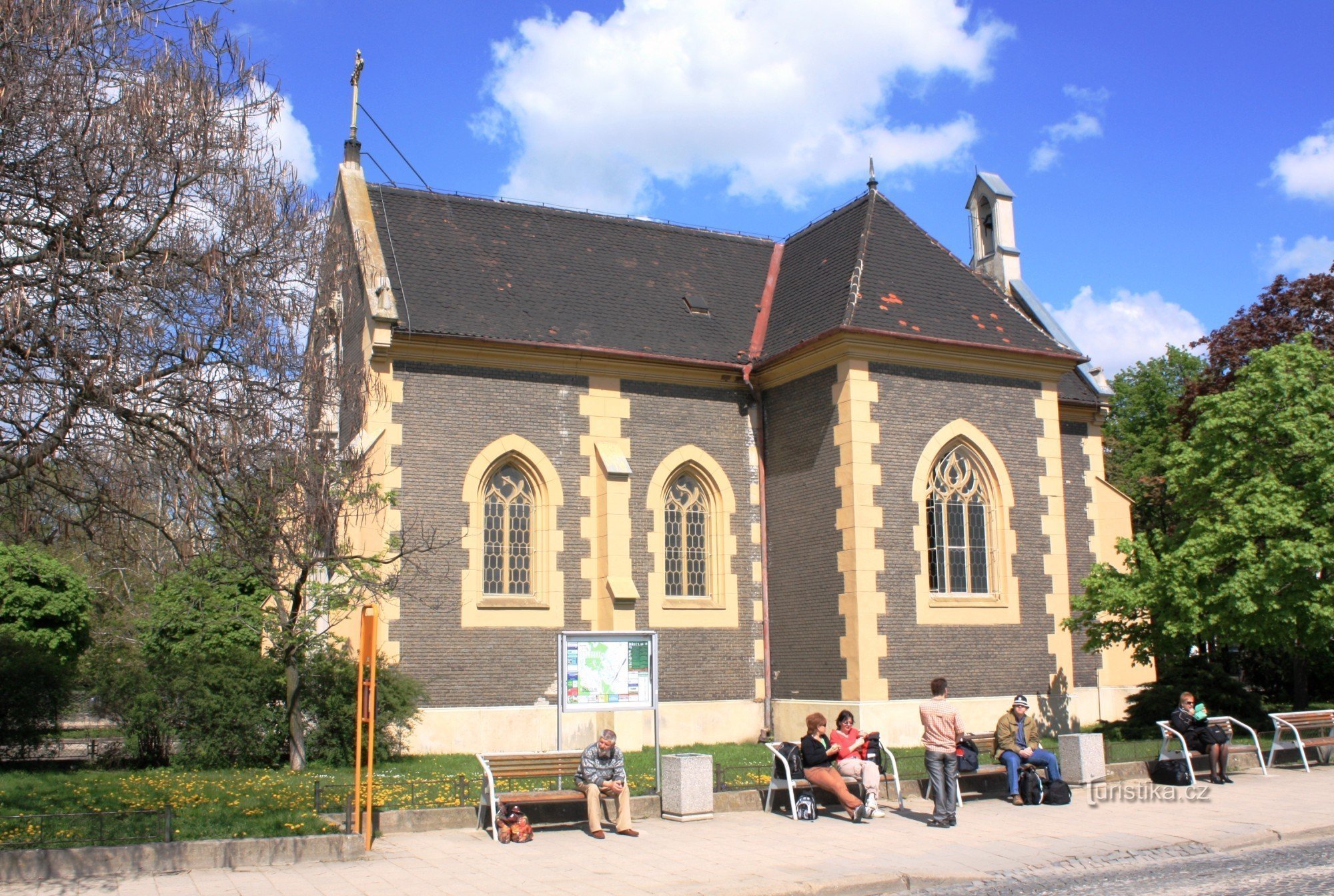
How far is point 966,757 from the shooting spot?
14.7 metres

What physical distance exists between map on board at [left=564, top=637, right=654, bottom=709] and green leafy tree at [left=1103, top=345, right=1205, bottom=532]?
29.9 metres

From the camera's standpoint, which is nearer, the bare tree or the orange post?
the bare tree

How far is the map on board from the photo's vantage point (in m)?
14.4

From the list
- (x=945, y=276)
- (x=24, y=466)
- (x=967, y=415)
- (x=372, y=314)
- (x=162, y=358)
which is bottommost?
(x=24, y=466)

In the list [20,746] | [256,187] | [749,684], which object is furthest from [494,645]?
[256,187]

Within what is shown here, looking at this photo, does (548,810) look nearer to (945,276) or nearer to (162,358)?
(162,358)

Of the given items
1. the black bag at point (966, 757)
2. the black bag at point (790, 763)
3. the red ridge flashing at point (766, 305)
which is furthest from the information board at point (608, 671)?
the red ridge flashing at point (766, 305)

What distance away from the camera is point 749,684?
22625 mm

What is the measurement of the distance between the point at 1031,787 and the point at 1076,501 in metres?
12.1

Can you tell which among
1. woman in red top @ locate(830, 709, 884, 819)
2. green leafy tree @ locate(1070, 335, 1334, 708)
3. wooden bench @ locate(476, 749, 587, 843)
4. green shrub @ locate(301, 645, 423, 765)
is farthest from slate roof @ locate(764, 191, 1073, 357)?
wooden bench @ locate(476, 749, 587, 843)

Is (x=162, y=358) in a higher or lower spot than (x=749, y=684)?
higher

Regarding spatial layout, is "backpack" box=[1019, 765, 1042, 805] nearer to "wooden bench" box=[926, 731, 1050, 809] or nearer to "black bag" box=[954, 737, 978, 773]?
"wooden bench" box=[926, 731, 1050, 809]

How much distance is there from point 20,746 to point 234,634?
25.0ft

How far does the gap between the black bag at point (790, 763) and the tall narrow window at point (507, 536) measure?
8314 millimetres
